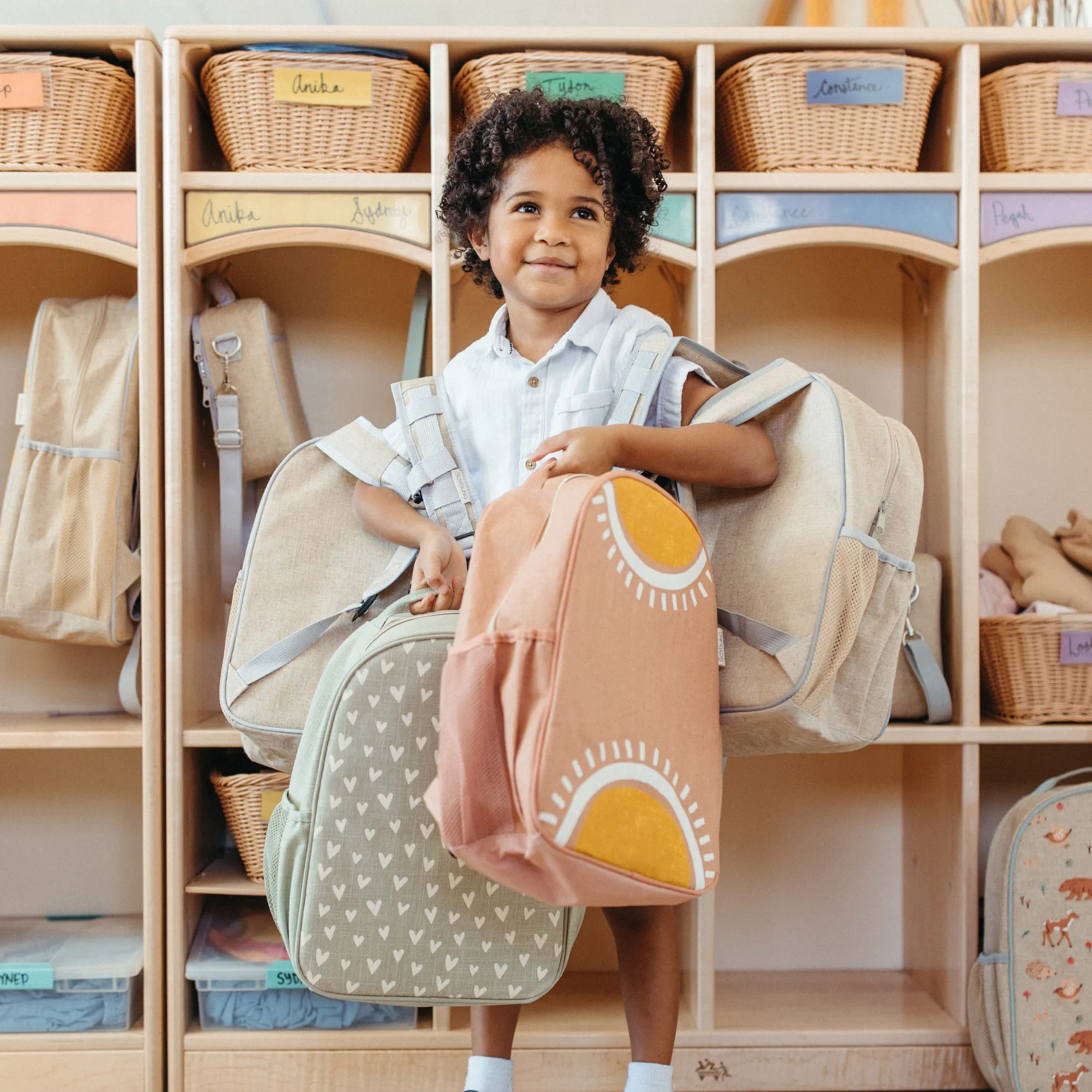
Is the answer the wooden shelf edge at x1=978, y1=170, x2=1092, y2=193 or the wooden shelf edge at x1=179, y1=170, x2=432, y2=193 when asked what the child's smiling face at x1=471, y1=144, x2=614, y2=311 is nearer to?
the wooden shelf edge at x1=179, y1=170, x2=432, y2=193

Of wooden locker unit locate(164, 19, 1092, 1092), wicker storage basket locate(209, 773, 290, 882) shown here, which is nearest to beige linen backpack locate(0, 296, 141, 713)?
wooden locker unit locate(164, 19, 1092, 1092)

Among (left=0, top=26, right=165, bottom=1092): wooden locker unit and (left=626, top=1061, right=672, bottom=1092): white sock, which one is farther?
(left=0, top=26, right=165, bottom=1092): wooden locker unit

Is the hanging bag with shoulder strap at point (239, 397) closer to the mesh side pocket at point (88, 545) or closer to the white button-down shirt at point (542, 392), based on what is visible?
the mesh side pocket at point (88, 545)

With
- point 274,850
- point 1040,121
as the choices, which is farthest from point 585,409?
point 1040,121

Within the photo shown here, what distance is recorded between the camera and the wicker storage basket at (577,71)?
1610 mm

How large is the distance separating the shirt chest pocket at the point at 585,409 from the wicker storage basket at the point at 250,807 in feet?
2.62

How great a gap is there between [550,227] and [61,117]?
89 cm

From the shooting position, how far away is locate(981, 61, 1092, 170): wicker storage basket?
5.43ft

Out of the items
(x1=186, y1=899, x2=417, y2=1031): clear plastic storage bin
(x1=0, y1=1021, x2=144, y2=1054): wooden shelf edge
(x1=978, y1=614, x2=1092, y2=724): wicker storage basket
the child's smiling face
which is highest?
the child's smiling face

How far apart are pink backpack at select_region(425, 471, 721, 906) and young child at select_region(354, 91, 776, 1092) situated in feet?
0.71

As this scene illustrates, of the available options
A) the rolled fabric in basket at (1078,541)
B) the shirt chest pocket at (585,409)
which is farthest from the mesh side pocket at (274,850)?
the rolled fabric in basket at (1078,541)

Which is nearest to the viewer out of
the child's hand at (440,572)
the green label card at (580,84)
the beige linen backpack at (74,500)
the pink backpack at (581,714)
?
the pink backpack at (581,714)

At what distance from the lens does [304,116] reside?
1.64 m

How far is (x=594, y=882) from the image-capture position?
872 millimetres
